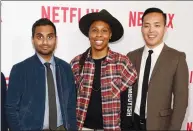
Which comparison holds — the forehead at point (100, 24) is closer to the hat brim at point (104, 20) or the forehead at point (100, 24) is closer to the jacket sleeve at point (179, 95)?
the hat brim at point (104, 20)

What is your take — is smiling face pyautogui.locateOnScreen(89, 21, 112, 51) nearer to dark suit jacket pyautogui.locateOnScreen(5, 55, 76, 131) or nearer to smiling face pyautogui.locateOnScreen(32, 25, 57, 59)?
smiling face pyautogui.locateOnScreen(32, 25, 57, 59)

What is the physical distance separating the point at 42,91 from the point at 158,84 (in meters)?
0.82

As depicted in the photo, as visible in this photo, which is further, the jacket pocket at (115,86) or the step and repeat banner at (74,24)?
the step and repeat banner at (74,24)

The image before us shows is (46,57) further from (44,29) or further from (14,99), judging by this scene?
(14,99)

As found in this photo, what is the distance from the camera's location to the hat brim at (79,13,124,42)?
204cm

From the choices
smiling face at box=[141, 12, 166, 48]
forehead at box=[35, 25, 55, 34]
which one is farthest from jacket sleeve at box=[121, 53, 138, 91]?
forehead at box=[35, 25, 55, 34]

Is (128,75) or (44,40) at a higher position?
(44,40)

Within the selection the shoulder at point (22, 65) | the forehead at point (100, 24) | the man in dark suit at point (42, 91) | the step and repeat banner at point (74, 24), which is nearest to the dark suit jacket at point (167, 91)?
the forehead at point (100, 24)

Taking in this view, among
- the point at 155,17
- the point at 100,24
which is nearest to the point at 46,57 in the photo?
the point at 100,24

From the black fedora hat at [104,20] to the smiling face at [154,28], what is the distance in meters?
0.24

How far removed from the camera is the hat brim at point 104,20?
2042mm

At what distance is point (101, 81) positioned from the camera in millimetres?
1988

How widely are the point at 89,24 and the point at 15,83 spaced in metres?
0.82

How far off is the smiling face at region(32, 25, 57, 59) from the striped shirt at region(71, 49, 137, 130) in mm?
340
